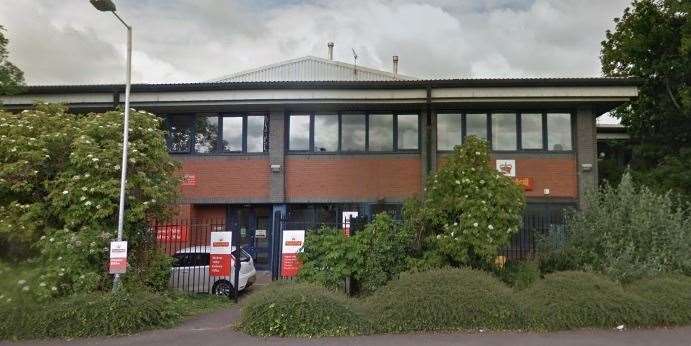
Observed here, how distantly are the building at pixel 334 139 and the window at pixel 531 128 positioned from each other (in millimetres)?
33

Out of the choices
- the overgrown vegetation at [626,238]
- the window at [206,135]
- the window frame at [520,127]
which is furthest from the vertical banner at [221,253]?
the window frame at [520,127]

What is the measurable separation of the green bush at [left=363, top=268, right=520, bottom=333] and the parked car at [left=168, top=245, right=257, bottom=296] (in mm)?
4961

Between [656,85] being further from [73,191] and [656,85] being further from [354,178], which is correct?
[73,191]

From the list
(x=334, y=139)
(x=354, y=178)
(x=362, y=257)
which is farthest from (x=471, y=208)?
(x=334, y=139)

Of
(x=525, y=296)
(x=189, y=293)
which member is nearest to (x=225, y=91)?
(x=189, y=293)

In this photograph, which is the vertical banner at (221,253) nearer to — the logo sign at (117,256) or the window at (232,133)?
the logo sign at (117,256)

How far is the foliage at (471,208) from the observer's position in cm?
971

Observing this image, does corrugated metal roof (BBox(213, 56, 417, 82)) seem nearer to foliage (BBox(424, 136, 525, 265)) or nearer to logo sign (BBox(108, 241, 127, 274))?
foliage (BBox(424, 136, 525, 265))

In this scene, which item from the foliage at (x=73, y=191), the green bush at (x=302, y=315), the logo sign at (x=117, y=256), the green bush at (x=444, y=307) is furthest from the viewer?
the foliage at (x=73, y=191)

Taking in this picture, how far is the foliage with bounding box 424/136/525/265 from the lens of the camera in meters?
9.71

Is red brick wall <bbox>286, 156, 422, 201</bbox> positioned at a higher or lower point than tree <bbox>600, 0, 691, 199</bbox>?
lower

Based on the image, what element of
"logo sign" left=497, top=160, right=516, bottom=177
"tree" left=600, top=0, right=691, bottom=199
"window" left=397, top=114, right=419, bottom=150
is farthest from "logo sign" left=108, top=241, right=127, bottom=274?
"tree" left=600, top=0, right=691, bottom=199

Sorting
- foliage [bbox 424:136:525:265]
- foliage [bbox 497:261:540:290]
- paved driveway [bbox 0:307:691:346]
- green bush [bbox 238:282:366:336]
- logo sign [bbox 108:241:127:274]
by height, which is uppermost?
foliage [bbox 424:136:525:265]

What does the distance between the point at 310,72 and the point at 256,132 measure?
1544 cm
